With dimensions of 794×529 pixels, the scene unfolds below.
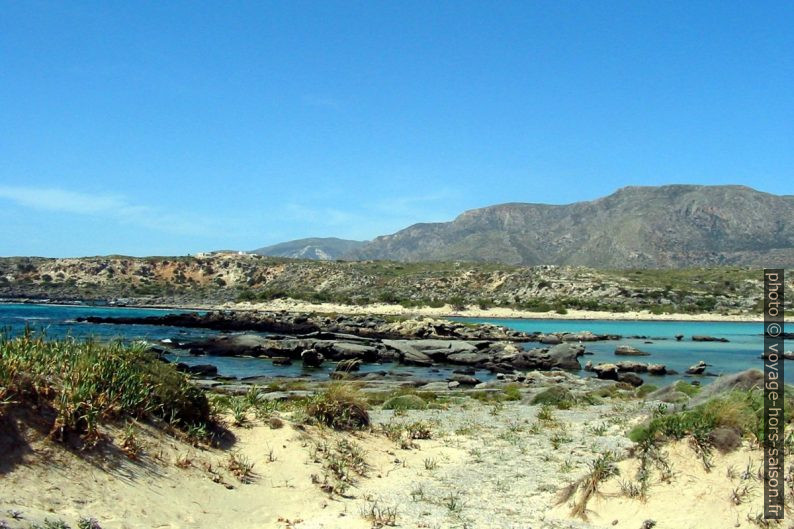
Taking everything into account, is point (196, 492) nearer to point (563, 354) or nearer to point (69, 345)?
point (69, 345)

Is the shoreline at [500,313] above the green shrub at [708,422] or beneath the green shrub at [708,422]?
beneath

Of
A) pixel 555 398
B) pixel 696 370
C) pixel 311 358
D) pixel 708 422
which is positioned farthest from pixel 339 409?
pixel 696 370

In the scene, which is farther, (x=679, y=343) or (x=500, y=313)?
(x=500, y=313)

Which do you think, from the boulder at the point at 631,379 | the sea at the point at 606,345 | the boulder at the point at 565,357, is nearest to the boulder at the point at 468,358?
the sea at the point at 606,345

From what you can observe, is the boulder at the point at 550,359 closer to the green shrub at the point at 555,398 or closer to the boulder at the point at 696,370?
the boulder at the point at 696,370

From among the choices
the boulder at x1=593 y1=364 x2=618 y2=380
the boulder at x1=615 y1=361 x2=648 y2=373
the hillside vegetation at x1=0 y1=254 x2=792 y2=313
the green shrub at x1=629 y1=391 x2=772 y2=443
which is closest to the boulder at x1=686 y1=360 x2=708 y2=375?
the boulder at x1=615 y1=361 x2=648 y2=373

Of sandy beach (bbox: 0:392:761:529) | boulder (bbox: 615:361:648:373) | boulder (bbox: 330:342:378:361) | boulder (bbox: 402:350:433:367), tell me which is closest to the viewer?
sandy beach (bbox: 0:392:761:529)

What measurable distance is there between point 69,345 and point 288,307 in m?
94.9

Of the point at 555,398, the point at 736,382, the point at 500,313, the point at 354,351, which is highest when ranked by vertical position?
the point at 736,382

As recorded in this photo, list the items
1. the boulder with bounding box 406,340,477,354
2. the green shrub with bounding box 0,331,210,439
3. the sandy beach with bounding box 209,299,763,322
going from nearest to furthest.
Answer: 1. the green shrub with bounding box 0,331,210,439
2. the boulder with bounding box 406,340,477,354
3. the sandy beach with bounding box 209,299,763,322

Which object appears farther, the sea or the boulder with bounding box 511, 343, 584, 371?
the boulder with bounding box 511, 343, 584, 371

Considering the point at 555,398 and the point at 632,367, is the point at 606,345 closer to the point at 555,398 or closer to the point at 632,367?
the point at 632,367

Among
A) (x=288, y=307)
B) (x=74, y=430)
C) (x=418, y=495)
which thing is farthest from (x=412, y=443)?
(x=288, y=307)

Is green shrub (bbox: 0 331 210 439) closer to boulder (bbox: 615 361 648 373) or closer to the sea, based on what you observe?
the sea
